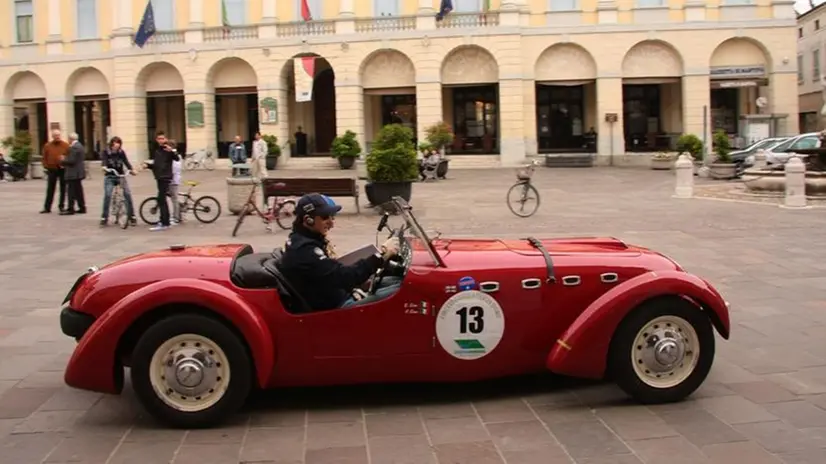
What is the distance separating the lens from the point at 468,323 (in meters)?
4.79

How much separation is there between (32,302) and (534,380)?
5.46 meters

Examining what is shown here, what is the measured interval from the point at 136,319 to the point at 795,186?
15.0 meters

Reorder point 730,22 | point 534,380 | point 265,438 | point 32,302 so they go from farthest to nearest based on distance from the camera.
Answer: point 730,22
point 32,302
point 534,380
point 265,438

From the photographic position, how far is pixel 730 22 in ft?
118

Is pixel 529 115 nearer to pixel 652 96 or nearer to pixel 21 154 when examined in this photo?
pixel 652 96

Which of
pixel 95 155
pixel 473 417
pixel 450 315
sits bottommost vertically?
pixel 473 417

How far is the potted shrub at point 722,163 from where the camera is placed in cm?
2589

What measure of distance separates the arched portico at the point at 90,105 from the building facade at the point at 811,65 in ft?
123

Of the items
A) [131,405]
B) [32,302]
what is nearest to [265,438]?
[131,405]

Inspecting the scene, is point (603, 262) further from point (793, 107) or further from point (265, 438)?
point (793, 107)

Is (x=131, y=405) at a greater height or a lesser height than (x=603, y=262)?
lesser

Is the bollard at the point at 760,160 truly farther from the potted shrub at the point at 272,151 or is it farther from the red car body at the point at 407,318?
the red car body at the point at 407,318

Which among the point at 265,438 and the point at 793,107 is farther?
the point at 793,107

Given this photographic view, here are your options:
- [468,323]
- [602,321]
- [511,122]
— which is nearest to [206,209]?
[468,323]
